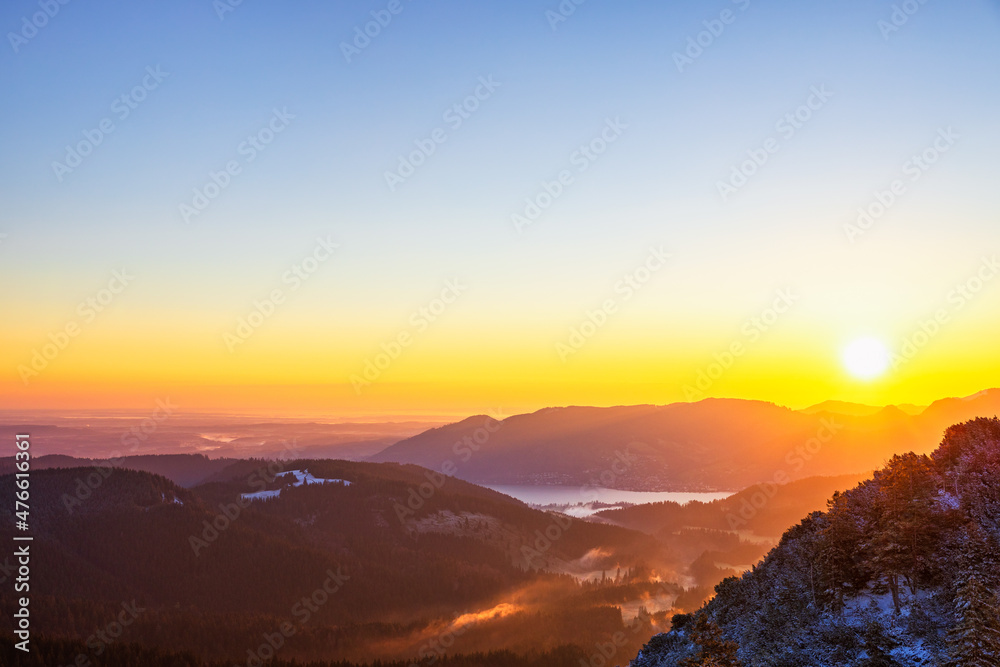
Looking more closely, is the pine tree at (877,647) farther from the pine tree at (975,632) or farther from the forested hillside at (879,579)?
the pine tree at (975,632)

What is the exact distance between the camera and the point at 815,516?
3073 inches

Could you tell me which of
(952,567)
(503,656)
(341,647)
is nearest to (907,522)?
(952,567)

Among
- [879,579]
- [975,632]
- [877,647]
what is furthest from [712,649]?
[879,579]

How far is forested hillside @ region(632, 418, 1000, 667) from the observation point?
53.8m

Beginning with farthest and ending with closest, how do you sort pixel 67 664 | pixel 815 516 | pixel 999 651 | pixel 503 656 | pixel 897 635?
pixel 503 656 < pixel 67 664 < pixel 815 516 < pixel 897 635 < pixel 999 651

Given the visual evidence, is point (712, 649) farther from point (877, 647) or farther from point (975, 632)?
point (975, 632)

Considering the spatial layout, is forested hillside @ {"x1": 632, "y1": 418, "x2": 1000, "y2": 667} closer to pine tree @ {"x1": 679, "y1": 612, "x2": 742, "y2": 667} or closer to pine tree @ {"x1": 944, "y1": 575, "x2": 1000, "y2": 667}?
pine tree @ {"x1": 679, "y1": 612, "x2": 742, "y2": 667}

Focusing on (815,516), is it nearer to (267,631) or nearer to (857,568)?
(857,568)

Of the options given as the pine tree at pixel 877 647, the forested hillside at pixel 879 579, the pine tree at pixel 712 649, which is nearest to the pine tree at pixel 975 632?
the forested hillside at pixel 879 579

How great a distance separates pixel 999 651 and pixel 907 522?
2023 cm

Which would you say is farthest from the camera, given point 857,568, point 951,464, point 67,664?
point 67,664

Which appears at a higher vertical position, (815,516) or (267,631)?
(815,516)

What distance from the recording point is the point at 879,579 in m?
63.3

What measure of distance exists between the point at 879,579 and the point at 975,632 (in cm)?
2303
